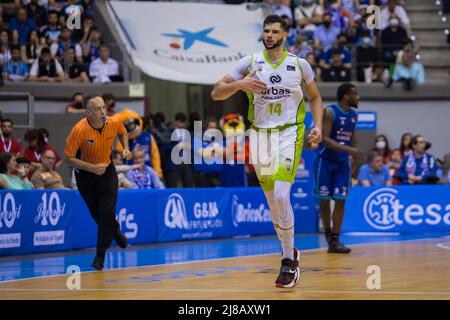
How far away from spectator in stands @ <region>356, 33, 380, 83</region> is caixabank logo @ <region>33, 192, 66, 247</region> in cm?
1265

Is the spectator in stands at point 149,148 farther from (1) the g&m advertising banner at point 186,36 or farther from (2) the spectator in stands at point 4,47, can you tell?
(1) the g&m advertising banner at point 186,36

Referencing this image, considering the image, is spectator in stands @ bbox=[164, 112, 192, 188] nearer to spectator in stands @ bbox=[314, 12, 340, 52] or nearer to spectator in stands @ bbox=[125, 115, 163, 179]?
spectator in stands @ bbox=[125, 115, 163, 179]

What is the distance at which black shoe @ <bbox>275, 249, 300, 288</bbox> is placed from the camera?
10753 mm

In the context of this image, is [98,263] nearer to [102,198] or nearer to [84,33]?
[102,198]

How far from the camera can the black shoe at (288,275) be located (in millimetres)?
10753

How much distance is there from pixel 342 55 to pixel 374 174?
480 cm

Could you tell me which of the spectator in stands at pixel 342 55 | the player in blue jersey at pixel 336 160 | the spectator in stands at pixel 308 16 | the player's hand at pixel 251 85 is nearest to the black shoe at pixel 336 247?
the player in blue jersey at pixel 336 160

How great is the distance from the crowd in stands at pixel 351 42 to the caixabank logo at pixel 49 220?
11400 mm

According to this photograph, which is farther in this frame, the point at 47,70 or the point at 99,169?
the point at 47,70

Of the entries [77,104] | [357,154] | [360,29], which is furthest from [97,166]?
[360,29]

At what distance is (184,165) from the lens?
22.1 m
